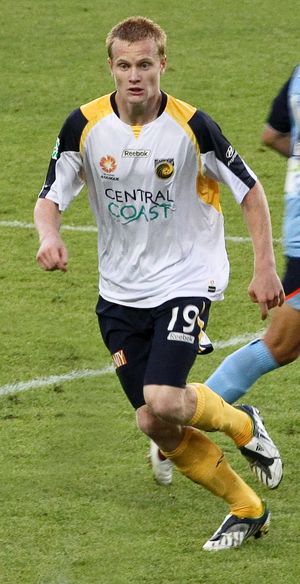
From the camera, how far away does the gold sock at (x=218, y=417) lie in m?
6.31

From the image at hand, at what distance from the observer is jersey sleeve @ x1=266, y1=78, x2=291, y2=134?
22.6 feet

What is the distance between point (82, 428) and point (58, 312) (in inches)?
76.1

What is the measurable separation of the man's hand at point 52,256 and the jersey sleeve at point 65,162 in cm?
37

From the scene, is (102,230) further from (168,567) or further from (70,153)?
(168,567)

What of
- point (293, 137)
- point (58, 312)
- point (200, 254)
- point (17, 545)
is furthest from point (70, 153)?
point (58, 312)

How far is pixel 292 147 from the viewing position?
6.93 metres

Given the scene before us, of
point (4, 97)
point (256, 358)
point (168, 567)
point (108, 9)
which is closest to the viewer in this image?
point (168, 567)

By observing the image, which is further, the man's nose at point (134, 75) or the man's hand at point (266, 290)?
the man's nose at point (134, 75)

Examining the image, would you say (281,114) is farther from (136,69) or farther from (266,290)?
(266,290)

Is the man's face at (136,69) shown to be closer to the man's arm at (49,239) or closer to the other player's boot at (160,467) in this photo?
the man's arm at (49,239)

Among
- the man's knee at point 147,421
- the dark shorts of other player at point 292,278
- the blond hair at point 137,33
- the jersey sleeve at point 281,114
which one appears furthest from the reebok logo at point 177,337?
the jersey sleeve at point 281,114

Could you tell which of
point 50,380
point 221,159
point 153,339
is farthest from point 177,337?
point 50,380

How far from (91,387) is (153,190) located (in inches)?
82.5

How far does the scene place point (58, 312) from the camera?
9438 millimetres
